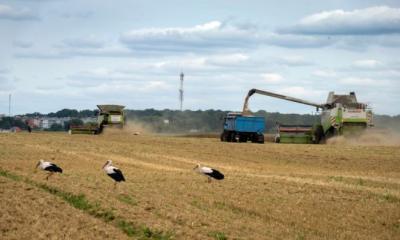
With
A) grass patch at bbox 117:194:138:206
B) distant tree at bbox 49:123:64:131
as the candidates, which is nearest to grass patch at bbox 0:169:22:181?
grass patch at bbox 117:194:138:206

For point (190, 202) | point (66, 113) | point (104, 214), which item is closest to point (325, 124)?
point (190, 202)

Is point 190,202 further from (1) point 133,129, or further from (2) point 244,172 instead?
(1) point 133,129

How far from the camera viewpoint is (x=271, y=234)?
17.6m

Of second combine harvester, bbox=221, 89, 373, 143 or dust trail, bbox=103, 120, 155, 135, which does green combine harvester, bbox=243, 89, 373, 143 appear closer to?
second combine harvester, bbox=221, 89, 373, 143

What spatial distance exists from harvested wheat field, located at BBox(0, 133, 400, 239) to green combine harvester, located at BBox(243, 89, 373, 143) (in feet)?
64.7

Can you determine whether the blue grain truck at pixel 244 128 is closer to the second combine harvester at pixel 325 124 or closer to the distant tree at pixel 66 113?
the second combine harvester at pixel 325 124

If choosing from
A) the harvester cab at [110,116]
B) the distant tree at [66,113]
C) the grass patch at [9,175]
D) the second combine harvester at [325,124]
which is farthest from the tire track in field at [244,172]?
the distant tree at [66,113]

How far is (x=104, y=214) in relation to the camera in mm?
18750

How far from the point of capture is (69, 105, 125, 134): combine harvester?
75375mm

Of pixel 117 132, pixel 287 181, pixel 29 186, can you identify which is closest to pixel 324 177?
pixel 287 181

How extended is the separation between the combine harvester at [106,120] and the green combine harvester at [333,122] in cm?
1558

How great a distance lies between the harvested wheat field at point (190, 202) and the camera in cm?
1703

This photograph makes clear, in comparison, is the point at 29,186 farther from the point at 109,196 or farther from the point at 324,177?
the point at 324,177

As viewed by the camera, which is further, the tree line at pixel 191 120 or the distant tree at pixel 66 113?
the distant tree at pixel 66 113
